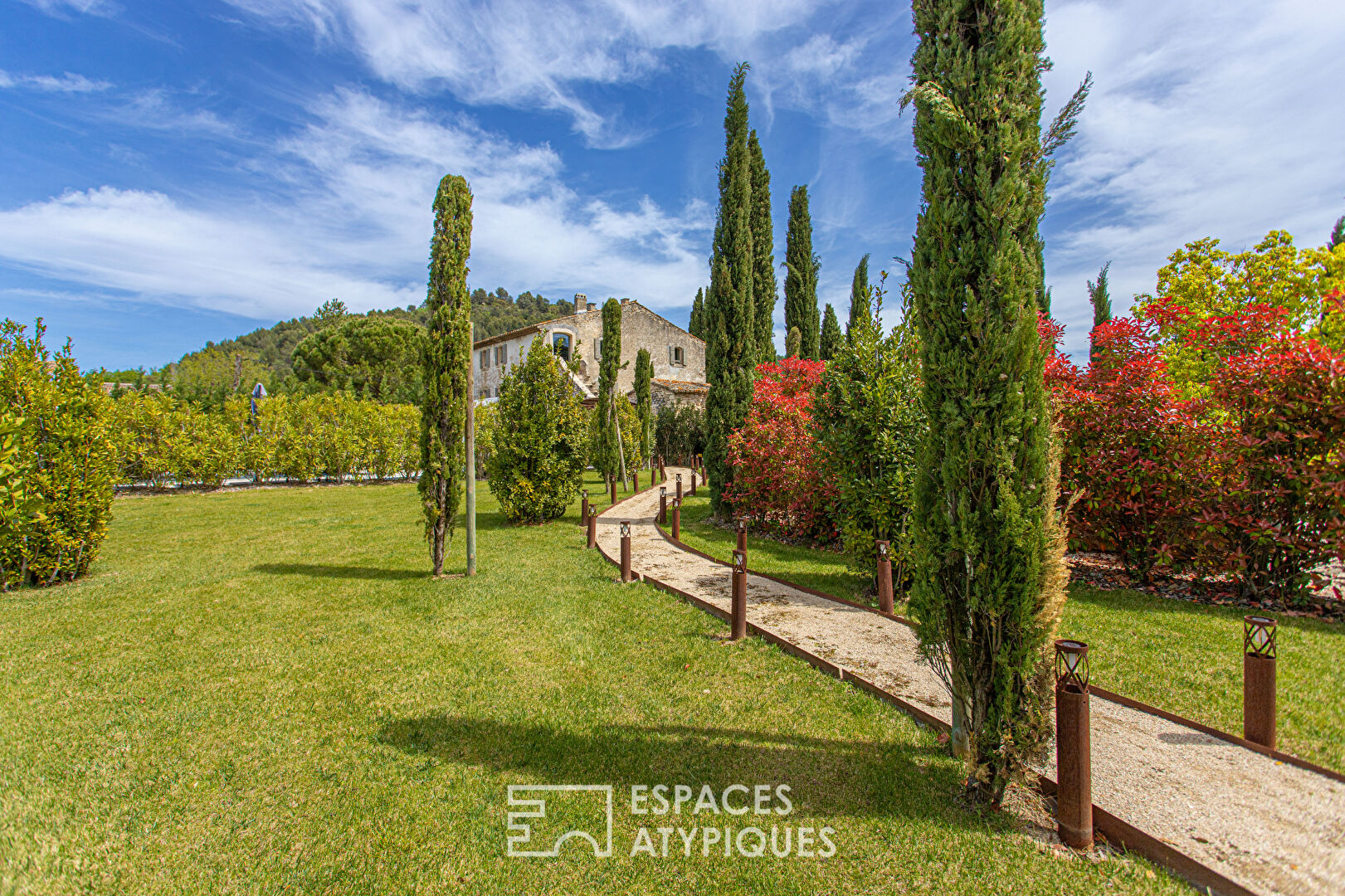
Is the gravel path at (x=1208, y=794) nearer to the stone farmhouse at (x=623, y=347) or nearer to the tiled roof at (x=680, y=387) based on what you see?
the tiled roof at (x=680, y=387)

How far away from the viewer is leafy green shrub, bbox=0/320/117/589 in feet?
24.0

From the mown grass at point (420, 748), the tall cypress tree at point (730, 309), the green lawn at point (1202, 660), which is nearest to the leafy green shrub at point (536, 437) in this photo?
the tall cypress tree at point (730, 309)

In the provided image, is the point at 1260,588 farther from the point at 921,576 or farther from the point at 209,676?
the point at 209,676

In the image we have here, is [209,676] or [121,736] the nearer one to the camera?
[121,736]

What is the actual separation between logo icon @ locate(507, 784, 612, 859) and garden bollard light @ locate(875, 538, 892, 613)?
422 cm

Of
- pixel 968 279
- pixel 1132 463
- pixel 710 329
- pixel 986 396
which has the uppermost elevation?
pixel 710 329

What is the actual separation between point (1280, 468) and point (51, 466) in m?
15.3

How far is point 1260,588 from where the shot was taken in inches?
268

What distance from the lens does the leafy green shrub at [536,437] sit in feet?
41.9

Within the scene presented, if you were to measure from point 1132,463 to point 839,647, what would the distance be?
5.09m

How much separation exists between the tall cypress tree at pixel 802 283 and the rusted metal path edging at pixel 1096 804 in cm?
2160

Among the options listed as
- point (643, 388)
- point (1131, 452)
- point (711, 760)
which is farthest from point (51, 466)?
point (643, 388)

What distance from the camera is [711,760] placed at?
357 centimetres

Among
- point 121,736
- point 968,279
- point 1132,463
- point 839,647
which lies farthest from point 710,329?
point 121,736
